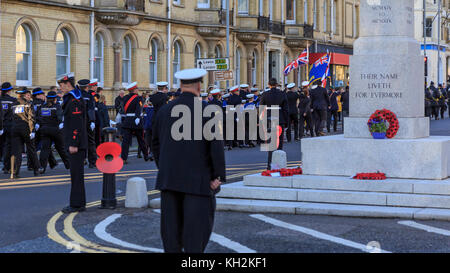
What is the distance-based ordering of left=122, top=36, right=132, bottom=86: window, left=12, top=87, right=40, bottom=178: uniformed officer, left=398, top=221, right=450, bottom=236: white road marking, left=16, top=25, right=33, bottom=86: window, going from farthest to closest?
left=122, top=36, right=132, bottom=86: window, left=16, top=25, right=33, bottom=86: window, left=12, top=87, right=40, bottom=178: uniformed officer, left=398, top=221, right=450, bottom=236: white road marking

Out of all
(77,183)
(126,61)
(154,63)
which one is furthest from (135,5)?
(77,183)

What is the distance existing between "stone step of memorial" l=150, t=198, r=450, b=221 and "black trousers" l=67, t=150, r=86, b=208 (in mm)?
1045

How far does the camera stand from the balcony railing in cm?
3281

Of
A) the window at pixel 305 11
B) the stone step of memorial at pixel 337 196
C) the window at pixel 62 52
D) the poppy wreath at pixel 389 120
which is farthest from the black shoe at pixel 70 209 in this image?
the window at pixel 305 11

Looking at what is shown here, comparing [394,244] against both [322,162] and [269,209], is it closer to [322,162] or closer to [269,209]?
[269,209]

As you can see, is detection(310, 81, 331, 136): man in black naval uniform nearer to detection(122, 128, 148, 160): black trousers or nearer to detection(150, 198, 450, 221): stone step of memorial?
detection(122, 128, 148, 160): black trousers

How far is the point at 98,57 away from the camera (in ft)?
108

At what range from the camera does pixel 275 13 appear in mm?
48969

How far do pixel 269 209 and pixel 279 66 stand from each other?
1543 inches

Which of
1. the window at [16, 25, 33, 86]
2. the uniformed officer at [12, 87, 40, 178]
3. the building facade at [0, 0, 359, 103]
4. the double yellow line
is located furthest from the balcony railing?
the double yellow line

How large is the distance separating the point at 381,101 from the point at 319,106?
52.7 feet

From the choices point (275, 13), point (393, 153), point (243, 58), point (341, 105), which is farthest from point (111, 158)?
point (275, 13)

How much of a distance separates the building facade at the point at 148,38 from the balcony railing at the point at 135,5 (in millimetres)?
41

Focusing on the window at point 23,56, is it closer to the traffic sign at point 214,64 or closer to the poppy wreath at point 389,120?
the traffic sign at point 214,64
